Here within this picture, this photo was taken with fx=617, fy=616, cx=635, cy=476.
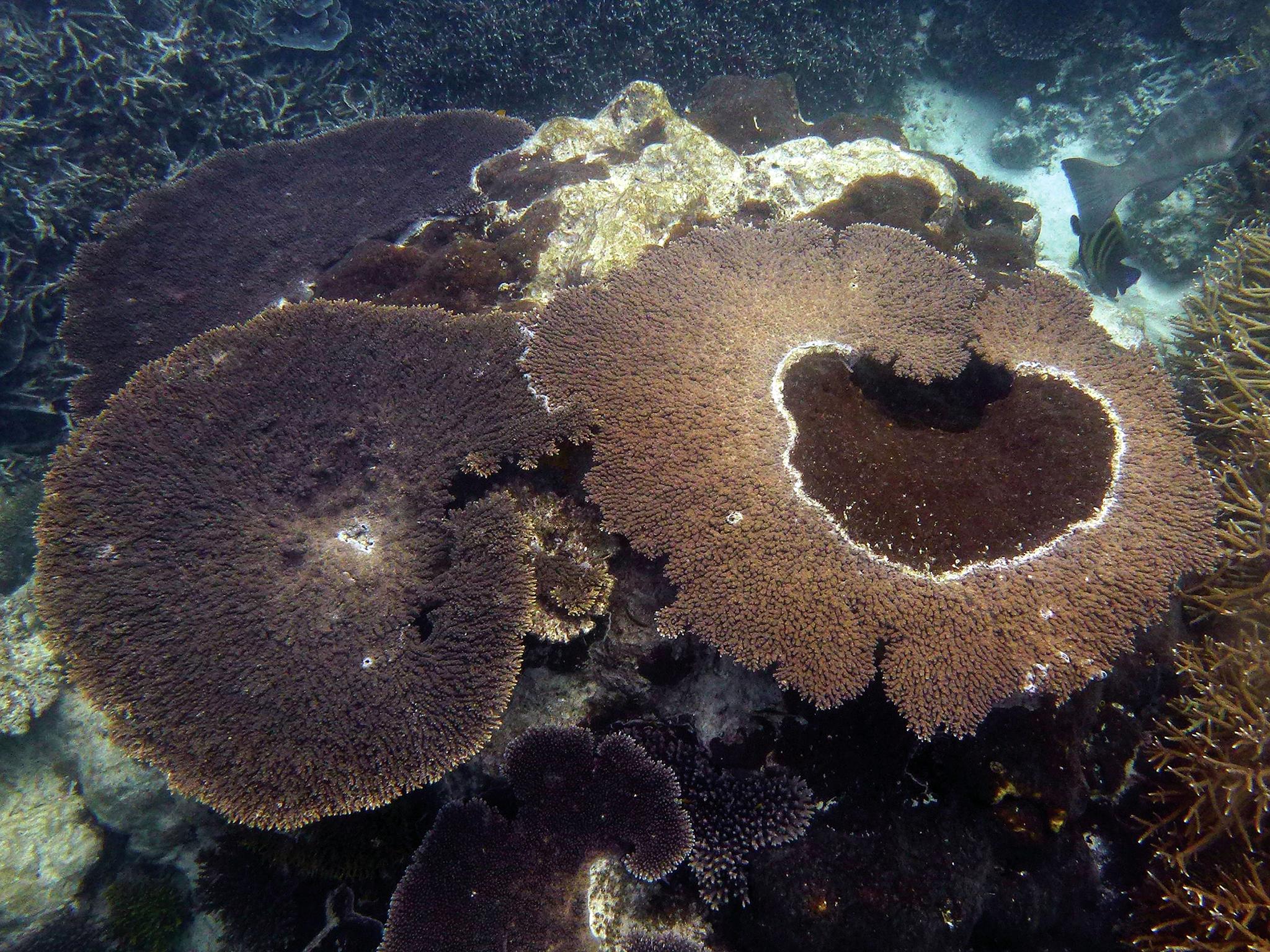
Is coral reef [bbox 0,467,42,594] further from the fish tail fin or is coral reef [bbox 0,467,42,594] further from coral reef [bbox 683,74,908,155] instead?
the fish tail fin

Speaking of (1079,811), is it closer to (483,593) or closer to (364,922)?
(483,593)

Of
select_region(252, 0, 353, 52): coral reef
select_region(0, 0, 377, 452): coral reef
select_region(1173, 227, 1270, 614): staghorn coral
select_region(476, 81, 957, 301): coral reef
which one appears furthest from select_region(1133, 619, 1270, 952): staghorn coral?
select_region(252, 0, 353, 52): coral reef

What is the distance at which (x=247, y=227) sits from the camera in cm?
499

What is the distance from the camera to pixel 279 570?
10.1 ft

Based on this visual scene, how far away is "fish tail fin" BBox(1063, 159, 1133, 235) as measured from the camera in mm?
→ 6340

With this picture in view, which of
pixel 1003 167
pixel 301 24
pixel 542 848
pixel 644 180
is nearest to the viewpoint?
pixel 542 848

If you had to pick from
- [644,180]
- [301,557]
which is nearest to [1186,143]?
[644,180]

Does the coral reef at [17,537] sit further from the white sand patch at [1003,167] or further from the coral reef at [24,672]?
the white sand patch at [1003,167]

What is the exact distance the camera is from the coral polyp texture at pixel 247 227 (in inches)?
179

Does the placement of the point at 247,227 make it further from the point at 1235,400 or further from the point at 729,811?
the point at 1235,400

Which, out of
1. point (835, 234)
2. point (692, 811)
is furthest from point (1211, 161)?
point (692, 811)

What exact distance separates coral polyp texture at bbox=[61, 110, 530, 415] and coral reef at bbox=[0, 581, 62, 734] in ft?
8.03

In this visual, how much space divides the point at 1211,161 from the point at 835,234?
577 centimetres

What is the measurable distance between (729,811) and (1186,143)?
8.22m
